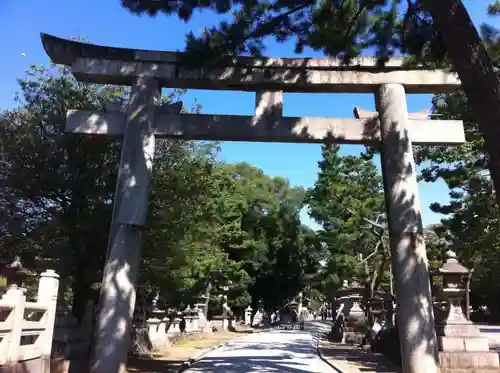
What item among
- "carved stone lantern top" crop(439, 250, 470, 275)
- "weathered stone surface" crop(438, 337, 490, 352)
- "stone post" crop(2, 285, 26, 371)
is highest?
"carved stone lantern top" crop(439, 250, 470, 275)

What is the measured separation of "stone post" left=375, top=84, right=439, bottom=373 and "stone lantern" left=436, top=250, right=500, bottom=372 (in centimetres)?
418

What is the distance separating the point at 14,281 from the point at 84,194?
8.07 feet

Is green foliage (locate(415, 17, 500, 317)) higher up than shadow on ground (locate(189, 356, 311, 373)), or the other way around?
green foliage (locate(415, 17, 500, 317))

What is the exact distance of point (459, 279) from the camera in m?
12.5

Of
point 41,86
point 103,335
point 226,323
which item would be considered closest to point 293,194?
point 226,323

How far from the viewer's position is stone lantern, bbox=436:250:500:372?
10930mm

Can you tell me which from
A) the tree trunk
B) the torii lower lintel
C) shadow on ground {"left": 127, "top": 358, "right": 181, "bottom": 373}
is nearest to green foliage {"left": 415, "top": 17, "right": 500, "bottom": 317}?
the torii lower lintel

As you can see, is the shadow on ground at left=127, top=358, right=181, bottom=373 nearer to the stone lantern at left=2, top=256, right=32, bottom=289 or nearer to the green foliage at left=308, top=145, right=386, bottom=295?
the stone lantern at left=2, top=256, right=32, bottom=289

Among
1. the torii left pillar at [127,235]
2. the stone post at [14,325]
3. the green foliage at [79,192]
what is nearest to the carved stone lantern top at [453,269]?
the green foliage at [79,192]

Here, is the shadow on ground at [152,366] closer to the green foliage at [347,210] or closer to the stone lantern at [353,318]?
the green foliage at [347,210]

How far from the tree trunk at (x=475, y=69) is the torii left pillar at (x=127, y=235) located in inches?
211

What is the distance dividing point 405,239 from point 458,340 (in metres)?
5.16

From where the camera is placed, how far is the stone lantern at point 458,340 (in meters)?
10.9

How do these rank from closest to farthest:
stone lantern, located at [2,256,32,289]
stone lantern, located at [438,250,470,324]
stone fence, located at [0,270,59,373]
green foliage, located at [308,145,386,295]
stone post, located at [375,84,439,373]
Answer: stone post, located at [375,84,439,373], stone fence, located at [0,270,59,373], stone lantern, located at [2,256,32,289], stone lantern, located at [438,250,470,324], green foliage, located at [308,145,386,295]
